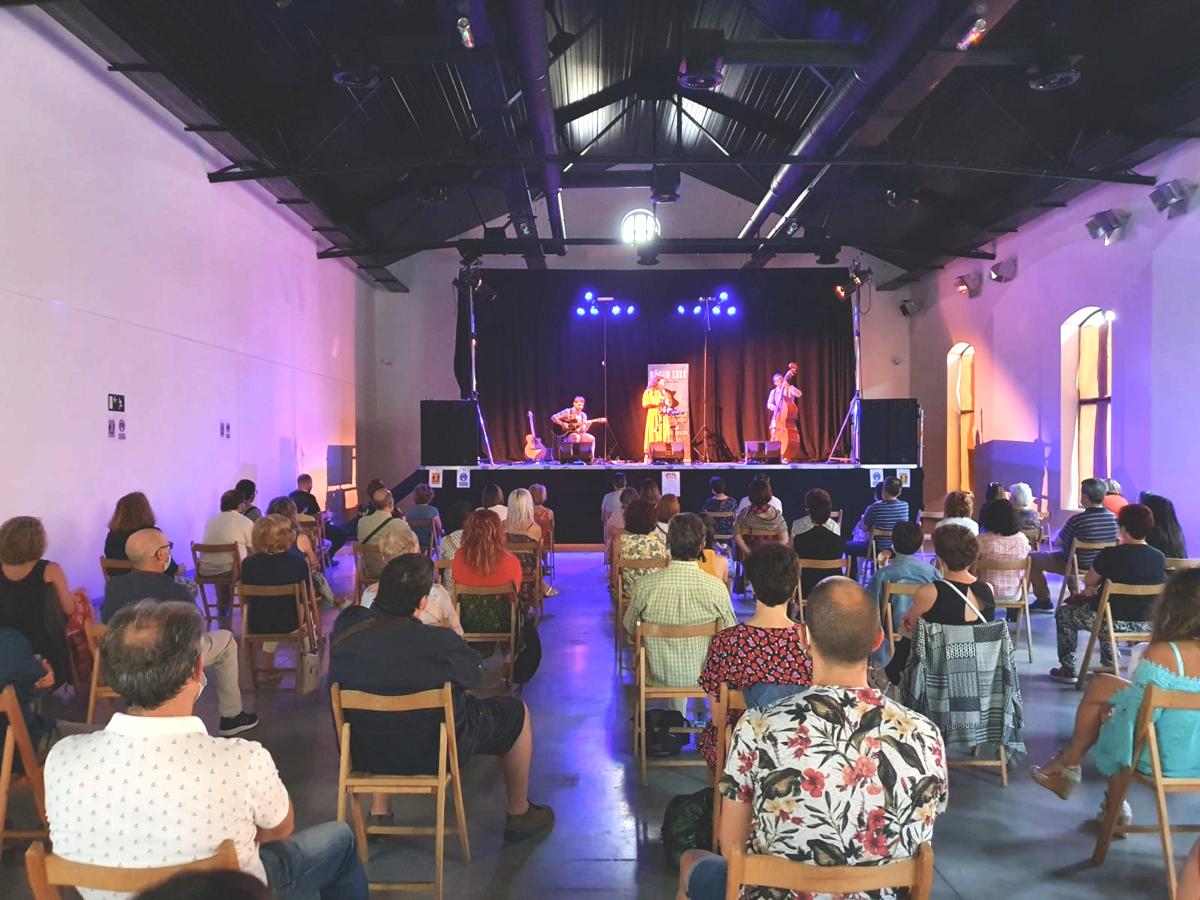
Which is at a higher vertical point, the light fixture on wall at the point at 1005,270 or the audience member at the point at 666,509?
the light fixture on wall at the point at 1005,270

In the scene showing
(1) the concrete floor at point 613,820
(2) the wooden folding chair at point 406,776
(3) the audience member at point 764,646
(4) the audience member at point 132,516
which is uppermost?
(4) the audience member at point 132,516

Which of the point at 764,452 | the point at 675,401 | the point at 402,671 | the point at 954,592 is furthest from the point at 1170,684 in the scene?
the point at 675,401

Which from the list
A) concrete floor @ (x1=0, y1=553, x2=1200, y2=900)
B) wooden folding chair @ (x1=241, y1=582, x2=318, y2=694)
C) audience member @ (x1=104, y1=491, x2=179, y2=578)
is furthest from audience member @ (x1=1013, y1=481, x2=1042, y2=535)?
audience member @ (x1=104, y1=491, x2=179, y2=578)

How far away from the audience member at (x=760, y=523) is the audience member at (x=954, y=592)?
2.71 metres

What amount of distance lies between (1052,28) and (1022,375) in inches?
215

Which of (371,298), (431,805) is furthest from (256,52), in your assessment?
(371,298)

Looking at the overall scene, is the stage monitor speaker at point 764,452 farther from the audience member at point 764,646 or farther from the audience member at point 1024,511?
the audience member at point 764,646

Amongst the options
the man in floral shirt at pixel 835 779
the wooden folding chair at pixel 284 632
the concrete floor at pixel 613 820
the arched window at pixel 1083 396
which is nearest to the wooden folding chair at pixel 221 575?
the wooden folding chair at pixel 284 632

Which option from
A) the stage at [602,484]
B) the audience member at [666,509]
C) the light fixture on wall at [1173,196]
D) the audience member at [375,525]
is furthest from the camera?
the stage at [602,484]

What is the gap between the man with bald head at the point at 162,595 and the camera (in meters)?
3.78

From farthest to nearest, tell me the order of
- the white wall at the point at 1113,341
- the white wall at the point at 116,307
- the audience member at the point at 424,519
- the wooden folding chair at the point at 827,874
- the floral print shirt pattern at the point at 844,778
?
the white wall at the point at 1113,341
the audience member at the point at 424,519
the white wall at the point at 116,307
the floral print shirt pattern at the point at 844,778
the wooden folding chair at the point at 827,874

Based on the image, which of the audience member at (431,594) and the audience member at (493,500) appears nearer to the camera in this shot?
the audience member at (431,594)

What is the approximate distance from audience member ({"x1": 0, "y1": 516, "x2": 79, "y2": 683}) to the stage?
7.21 meters

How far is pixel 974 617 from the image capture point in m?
3.48
